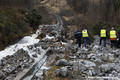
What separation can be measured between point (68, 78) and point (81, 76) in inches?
22.7

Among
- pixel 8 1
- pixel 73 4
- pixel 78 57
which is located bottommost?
pixel 78 57

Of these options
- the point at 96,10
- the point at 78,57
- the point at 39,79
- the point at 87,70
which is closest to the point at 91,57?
the point at 78,57

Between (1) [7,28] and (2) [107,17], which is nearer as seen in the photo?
(1) [7,28]

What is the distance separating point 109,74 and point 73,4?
5913 cm

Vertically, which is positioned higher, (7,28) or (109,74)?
(7,28)

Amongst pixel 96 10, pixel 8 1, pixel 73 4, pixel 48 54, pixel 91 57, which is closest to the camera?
pixel 91 57

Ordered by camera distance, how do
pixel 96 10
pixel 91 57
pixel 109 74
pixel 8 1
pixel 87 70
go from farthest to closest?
pixel 96 10, pixel 8 1, pixel 91 57, pixel 87 70, pixel 109 74

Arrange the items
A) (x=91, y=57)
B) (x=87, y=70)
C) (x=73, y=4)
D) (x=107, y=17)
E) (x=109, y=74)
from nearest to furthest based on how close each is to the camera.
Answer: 1. (x=109, y=74)
2. (x=87, y=70)
3. (x=91, y=57)
4. (x=107, y=17)
5. (x=73, y=4)

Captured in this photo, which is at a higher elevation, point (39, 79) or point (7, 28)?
point (7, 28)

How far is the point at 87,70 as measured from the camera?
258 inches

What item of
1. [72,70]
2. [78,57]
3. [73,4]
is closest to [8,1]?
[78,57]

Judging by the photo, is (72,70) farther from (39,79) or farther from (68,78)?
(39,79)

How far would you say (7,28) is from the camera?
47.5 feet

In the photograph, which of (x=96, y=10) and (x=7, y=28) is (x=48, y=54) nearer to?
(x=7, y=28)
